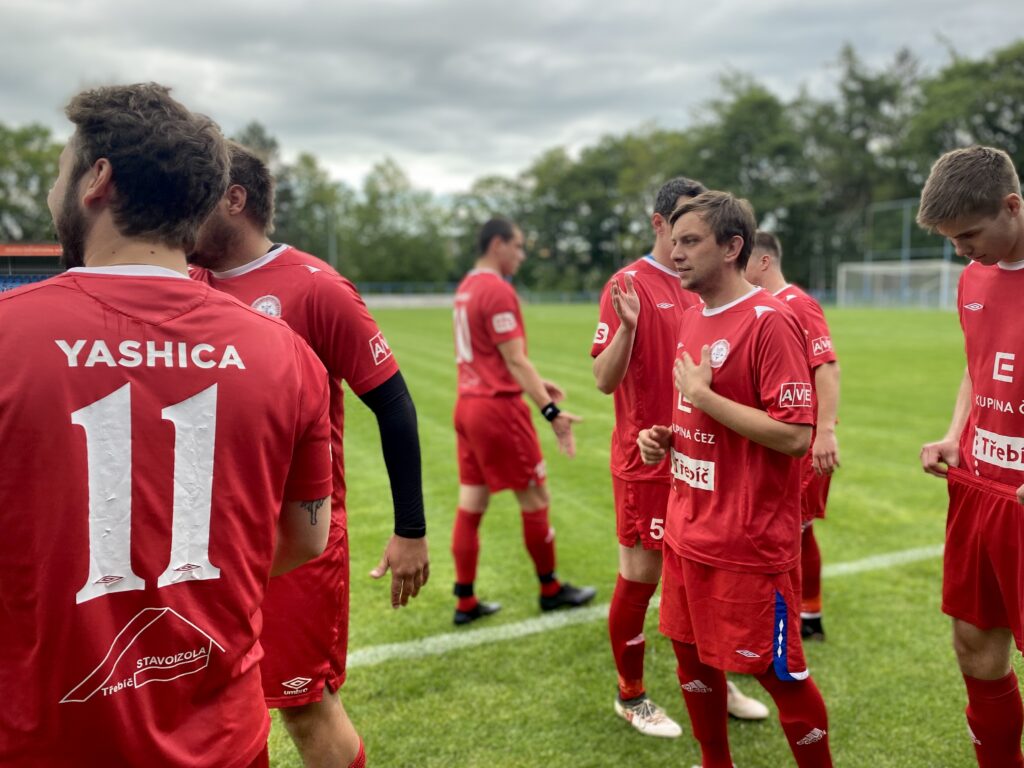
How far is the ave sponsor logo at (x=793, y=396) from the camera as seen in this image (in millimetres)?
2273

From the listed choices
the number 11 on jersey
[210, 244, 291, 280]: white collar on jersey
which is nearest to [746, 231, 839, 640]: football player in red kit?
[210, 244, 291, 280]: white collar on jersey

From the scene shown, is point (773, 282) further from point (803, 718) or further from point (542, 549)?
point (803, 718)

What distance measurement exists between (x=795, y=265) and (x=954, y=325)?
113 feet

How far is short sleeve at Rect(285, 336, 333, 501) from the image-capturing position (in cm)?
151

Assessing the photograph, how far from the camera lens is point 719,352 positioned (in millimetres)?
2471

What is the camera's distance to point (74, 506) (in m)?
1.25

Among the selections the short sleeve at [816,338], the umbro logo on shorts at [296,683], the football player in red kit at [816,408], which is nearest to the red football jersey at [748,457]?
the football player in red kit at [816,408]

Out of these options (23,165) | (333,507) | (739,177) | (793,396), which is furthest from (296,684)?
(739,177)

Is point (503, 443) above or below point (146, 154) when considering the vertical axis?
below

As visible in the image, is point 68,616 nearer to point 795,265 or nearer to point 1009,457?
point 1009,457

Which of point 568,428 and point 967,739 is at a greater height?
point 568,428

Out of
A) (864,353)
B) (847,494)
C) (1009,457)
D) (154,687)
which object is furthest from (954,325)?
(154,687)

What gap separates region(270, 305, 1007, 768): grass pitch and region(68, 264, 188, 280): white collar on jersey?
1132 millimetres

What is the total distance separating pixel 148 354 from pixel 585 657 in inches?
126
